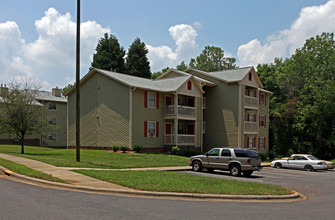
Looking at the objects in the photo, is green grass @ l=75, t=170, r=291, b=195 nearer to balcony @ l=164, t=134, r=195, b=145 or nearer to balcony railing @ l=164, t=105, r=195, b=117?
balcony @ l=164, t=134, r=195, b=145

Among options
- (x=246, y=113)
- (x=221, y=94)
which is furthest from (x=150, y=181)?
(x=246, y=113)

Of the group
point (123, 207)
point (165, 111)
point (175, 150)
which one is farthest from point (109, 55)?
point (123, 207)

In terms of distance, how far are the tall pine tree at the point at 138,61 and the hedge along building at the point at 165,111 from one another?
2977 centimetres

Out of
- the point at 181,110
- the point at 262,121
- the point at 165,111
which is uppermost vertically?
the point at 181,110

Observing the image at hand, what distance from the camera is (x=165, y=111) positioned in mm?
34344

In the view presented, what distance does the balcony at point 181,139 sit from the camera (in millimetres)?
34016

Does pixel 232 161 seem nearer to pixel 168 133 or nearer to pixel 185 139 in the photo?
pixel 185 139

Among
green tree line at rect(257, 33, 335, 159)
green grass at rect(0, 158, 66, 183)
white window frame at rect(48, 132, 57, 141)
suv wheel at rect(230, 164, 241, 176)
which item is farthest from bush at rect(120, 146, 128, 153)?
white window frame at rect(48, 132, 57, 141)

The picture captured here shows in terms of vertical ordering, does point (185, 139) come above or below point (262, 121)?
below

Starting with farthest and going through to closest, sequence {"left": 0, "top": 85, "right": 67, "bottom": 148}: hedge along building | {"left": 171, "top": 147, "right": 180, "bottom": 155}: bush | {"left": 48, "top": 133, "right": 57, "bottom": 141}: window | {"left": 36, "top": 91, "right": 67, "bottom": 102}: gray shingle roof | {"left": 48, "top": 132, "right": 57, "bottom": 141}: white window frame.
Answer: {"left": 48, "top": 132, "right": 57, "bottom": 141}: white window frame → {"left": 48, "top": 133, "right": 57, "bottom": 141}: window → {"left": 0, "top": 85, "right": 67, "bottom": 148}: hedge along building → {"left": 36, "top": 91, "right": 67, "bottom": 102}: gray shingle roof → {"left": 171, "top": 147, "right": 180, "bottom": 155}: bush

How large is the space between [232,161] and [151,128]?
46.4ft

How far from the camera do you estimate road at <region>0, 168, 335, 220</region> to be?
27.0ft

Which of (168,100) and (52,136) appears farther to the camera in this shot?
(52,136)

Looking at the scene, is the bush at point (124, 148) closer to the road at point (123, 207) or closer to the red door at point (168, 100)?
the red door at point (168, 100)
